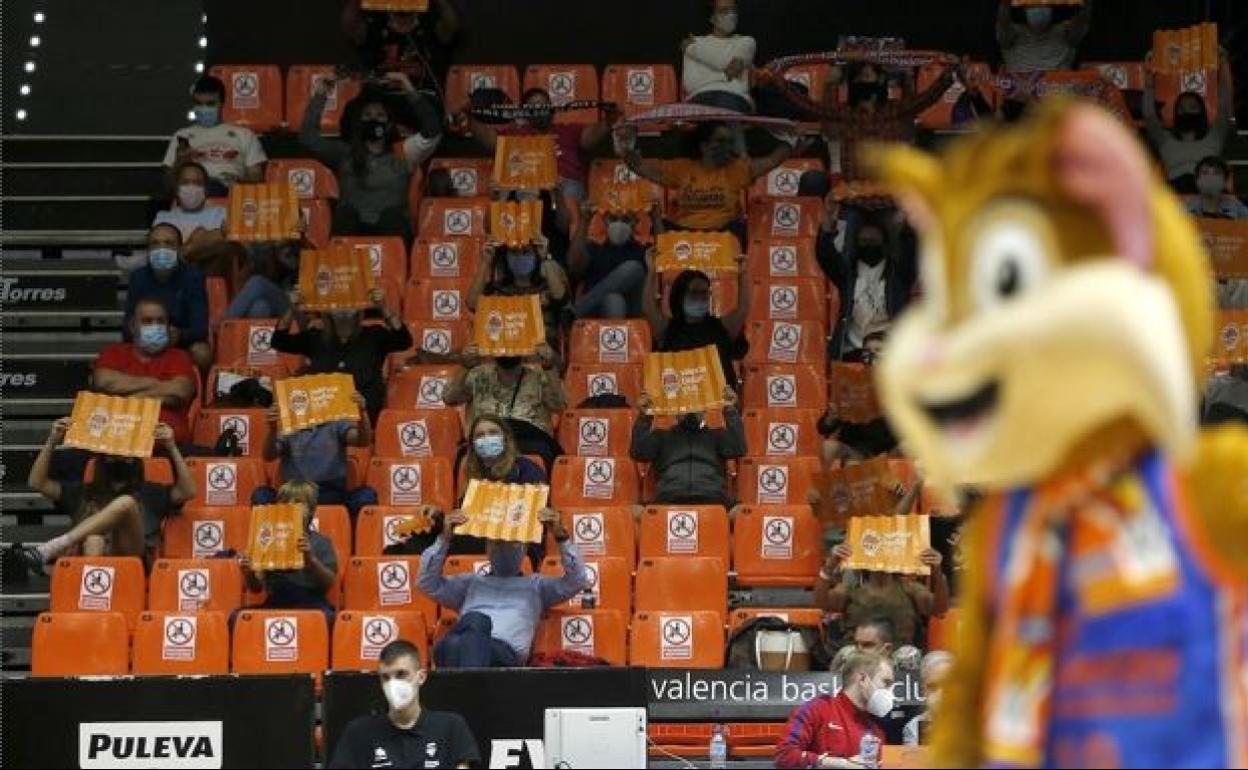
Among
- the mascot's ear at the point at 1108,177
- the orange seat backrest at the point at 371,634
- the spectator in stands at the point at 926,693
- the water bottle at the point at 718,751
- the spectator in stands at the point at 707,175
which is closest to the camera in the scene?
the mascot's ear at the point at 1108,177

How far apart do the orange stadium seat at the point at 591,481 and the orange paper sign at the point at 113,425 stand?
1842mm

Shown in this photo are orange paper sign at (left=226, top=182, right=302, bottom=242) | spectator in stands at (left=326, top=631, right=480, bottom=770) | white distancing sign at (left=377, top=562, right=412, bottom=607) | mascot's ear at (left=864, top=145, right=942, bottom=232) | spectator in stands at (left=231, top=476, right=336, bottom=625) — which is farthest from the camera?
orange paper sign at (left=226, top=182, right=302, bottom=242)

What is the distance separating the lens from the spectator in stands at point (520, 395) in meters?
12.8

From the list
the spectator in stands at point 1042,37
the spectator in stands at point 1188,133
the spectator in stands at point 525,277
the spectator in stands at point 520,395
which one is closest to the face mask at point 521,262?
the spectator in stands at point 525,277

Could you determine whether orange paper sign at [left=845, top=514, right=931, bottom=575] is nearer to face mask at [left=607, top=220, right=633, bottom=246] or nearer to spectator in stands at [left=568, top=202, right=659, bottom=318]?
spectator in stands at [left=568, top=202, right=659, bottom=318]

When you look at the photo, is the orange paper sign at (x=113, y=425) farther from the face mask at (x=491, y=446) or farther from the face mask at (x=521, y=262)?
the face mask at (x=521, y=262)

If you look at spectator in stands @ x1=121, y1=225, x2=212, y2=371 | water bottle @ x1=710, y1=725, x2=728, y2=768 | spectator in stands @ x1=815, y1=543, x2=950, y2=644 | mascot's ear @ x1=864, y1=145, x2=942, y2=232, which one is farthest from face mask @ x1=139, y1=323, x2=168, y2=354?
mascot's ear @ x1=864, y1=145, x2=942, y2=232

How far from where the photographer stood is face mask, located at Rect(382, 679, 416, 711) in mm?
9438

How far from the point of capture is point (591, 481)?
41.2ft

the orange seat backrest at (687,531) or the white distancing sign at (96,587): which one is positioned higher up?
the orange seat backrest at (687,531)

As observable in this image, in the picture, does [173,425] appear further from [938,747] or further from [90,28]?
[938,747]

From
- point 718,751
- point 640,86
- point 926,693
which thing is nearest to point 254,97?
point 640,86

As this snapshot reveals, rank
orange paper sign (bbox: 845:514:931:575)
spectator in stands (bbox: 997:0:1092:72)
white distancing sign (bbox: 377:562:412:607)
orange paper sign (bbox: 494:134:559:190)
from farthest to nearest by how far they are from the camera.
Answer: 1. spectator in stands (bbox: 997:0:1092:72)
2. orange paper sign (bbox: 494:134:559:190)
3. white distancing sign (bbox: 377:562:412:607)
4. orange paper sign (bbox: 845:514:931:575)

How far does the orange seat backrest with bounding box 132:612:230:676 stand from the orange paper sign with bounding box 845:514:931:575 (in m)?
2.61
